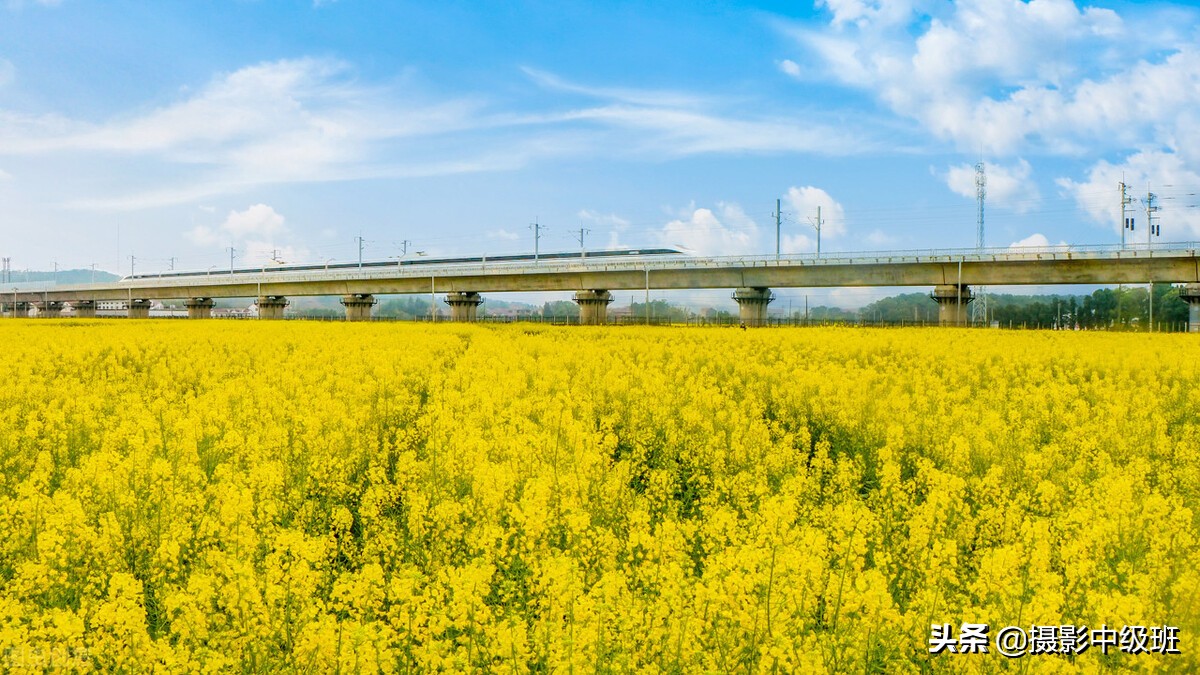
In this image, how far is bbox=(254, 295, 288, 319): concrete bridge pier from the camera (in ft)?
289

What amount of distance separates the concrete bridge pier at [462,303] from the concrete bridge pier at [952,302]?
44.8 metres

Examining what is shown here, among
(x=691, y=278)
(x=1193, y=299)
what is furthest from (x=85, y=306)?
(x=1193, y=299)

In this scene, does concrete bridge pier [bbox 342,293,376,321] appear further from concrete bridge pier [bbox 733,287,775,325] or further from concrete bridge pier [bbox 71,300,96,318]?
concrete bridge pier [bbox 71,300,96,318]

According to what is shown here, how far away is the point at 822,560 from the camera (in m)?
3.47

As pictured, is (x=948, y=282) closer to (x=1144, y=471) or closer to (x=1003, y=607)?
(x=1144, y=471)

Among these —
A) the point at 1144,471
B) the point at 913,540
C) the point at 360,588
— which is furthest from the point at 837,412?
the point at 360,588

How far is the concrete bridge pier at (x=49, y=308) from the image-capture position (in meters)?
109

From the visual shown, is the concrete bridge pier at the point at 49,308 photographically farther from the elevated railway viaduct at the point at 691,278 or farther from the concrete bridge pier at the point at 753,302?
the concrete bridge pier at the point at 753,302

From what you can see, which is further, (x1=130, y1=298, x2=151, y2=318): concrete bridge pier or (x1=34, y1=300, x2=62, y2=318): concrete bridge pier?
(x1=34, y1=300, x2=62, y2=318): concrete bridge pier

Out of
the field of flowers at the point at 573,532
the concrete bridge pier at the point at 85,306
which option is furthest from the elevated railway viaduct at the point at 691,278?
the field of flowers at the point at 573,532

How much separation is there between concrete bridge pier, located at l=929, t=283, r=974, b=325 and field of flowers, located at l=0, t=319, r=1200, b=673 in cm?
4706

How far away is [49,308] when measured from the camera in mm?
112688

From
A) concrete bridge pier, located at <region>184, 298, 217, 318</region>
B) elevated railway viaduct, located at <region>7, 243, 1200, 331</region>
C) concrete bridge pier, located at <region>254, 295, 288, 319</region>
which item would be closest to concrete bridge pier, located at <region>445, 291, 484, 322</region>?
elevated railway viaduct, located at <region>7, 243, 1200, 331</region>

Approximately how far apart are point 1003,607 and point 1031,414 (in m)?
6.55
